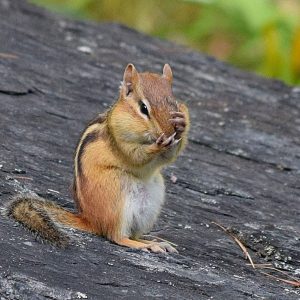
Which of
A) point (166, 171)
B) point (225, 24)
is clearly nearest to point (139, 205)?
point (166, 171)

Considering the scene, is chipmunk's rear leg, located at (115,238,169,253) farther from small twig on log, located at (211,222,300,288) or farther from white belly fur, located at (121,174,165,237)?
small twig on log, located at (211,222,300,288)

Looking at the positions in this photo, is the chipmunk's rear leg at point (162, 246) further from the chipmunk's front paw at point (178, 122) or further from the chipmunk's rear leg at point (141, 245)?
the chipmunk's front paw at point (178, 122)

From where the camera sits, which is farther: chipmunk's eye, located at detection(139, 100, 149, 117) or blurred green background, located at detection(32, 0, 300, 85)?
blurred green background, located at detection(32, 0, 300, 85)

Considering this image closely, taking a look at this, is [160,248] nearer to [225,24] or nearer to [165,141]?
[165,141]

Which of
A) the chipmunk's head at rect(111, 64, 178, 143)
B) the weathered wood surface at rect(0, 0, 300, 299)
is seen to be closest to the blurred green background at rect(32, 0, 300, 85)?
the weathered wood surface at rect(0, 0, 300, 299)

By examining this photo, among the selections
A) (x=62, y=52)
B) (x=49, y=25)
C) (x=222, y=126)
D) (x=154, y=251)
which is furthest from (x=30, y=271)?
(x=49, y=25)

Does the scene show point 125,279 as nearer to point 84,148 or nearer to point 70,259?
point 70,259
